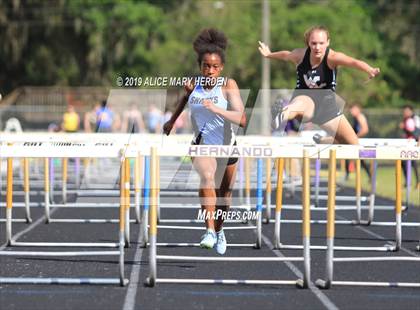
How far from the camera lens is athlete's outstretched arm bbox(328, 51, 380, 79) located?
10117 millimetres

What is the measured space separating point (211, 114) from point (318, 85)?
1275 mm

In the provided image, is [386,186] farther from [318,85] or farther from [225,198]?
[225,198]

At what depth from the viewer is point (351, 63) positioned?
1030 centimetres

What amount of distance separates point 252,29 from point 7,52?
13.9 meters

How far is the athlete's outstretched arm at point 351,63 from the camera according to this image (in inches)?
398

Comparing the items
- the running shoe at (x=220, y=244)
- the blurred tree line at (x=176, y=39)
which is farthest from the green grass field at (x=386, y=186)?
the blurred tree line at (x=176, y=39)

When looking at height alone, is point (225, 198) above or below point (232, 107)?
below

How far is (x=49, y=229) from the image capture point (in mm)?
14289

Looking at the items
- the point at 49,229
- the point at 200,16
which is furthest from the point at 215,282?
the point at 200,16

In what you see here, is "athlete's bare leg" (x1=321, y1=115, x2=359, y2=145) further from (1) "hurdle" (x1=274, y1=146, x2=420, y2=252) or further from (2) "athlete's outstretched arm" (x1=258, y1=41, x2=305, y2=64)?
(1) "hurdle" (x1=274, y1=146, x2=420, y2=252)

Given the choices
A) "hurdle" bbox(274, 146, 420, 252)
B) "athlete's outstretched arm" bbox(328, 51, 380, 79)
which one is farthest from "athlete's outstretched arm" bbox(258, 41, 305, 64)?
"hurdle" bbox(274, 146, 420, 252)

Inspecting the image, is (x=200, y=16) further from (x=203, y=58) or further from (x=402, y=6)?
(x=203, y=58)

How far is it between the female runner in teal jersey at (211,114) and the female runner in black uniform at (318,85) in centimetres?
71

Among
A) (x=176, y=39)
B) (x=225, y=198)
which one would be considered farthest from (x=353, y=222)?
(x=176, y=39)
